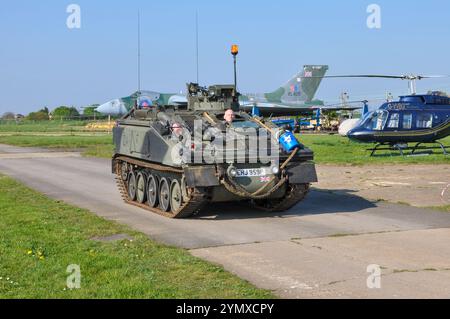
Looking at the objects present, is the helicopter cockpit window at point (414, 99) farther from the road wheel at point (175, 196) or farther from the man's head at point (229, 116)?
the road wheel at point (175, 196)

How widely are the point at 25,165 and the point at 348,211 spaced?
16005 millimetres

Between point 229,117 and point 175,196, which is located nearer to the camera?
point 175,196

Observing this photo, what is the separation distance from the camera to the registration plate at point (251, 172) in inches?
476

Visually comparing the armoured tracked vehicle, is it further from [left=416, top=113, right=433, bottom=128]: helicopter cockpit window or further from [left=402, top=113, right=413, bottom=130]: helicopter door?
[left=416, top=113, right=433, bottom=128]: helicopter cockpit window

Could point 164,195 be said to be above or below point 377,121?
below

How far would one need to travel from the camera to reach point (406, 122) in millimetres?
28516

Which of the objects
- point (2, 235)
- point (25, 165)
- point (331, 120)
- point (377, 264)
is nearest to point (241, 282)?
point (377, 264)

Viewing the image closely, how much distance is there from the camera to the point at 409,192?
1619 centimetres

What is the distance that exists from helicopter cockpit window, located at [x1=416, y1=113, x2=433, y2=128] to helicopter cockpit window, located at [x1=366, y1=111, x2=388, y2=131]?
1.39 m

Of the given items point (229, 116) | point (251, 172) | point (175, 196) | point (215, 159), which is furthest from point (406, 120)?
point (215, 159)

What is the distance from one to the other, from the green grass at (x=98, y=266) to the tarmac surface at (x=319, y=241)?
0.43 m

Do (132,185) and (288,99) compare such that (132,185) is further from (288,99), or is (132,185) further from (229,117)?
(288,99)

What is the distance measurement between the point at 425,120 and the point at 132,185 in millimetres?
17174

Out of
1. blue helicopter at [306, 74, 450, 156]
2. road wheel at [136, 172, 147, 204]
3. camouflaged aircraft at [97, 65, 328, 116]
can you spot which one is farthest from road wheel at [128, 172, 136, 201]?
camouflaged aircraft at [97, 65, 328, 116]
